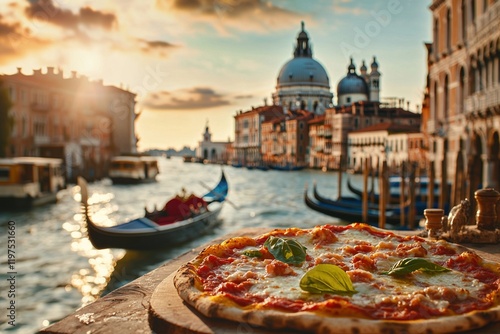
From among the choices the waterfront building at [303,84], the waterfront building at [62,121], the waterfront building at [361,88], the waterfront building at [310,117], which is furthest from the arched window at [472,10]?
the waterfront building at [303,84]

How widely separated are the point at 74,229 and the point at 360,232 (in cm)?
1018

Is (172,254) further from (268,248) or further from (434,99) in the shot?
(434,99)

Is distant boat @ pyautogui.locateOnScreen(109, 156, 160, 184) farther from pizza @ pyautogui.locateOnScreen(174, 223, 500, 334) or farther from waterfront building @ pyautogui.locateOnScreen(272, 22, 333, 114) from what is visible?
waterfront building @ pyautogui.locateOnScreen(272, 22, 333, 114)

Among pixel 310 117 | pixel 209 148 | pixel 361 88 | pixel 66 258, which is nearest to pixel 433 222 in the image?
pixel 66 258

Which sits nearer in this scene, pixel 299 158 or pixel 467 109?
pixel 467 109

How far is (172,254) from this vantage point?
8.98 m

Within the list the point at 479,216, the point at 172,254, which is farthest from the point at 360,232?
the point at 172,254

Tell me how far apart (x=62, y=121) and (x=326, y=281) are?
101ft

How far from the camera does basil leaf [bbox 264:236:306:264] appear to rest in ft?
6.95

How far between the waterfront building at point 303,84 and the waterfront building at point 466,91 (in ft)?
168

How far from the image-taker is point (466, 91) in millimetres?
13984

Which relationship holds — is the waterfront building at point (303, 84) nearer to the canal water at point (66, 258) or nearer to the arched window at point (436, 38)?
the arched window at point (436, 38)

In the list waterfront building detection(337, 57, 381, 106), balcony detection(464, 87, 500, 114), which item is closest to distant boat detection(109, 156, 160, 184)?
balcony detection(464, 87, 500, 114)

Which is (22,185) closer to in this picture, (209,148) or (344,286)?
(344,286)
